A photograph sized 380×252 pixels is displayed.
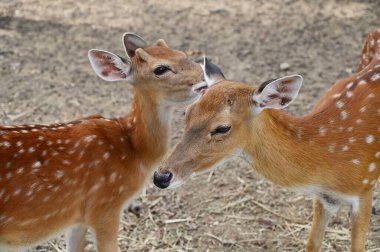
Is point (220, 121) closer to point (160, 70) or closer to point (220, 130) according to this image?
point (220, 130)

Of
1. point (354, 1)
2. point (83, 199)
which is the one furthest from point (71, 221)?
point (354, 1)

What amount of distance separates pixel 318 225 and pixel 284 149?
0.84 meters

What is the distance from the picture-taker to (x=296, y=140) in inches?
174

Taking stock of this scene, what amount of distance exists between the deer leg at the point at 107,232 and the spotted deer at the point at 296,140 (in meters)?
0.74

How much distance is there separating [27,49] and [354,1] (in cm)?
417

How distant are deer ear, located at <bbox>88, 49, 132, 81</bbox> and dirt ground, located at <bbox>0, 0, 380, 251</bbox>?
1.18m

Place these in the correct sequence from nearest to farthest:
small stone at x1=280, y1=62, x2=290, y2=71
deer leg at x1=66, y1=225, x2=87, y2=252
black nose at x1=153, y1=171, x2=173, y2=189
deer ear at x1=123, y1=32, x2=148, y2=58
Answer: black nose at x1=153, y1=171, x2=173, y2=189
deer leg at x1=66, y1=225, x2=87, y2=252
deer ear at x1=123, y1=32, x2=148, y2=58
small stone at x1=280, y1=62, x2=290, y2=71

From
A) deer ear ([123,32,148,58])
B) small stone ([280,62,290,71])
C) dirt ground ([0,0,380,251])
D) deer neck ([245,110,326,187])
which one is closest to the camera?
deer neck ([245,110,326,187])

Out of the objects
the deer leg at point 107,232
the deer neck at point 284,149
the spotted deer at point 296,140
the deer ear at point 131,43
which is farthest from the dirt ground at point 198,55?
the deer ear at point 131,43

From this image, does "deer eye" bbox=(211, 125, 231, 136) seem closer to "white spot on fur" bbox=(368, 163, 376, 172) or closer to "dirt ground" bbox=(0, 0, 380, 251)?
"white spot on fur" bbox=(368, 163, 376, 172)

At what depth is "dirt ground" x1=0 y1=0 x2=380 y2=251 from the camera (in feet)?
18.1

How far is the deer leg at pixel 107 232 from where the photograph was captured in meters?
4.61

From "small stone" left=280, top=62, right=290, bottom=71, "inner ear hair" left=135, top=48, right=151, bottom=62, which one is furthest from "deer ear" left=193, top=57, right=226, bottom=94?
"small stone" left=280, top=62, right=290, bottom=71

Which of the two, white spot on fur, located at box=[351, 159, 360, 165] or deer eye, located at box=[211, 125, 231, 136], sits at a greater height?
deer eye, located at box=[211, 125, 231, 136]
